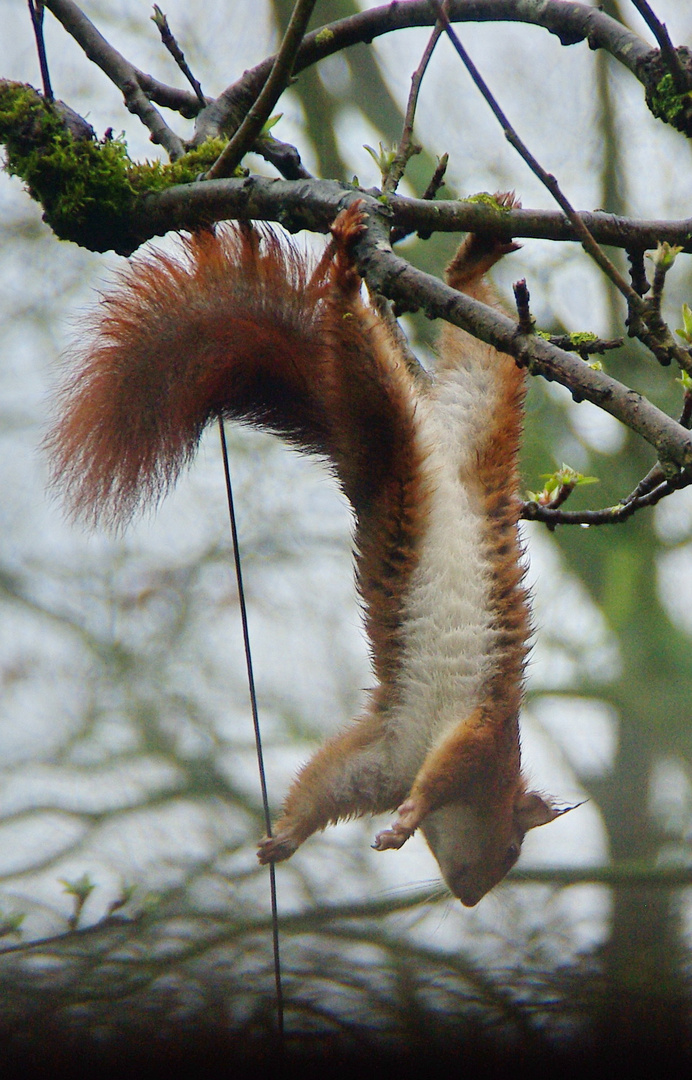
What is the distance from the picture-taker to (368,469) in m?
1.46

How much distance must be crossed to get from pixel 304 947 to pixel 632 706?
224 cm

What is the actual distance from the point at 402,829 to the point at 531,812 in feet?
1.63

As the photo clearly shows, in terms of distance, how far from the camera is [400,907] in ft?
6.52

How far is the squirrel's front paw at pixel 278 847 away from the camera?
55.5 inches

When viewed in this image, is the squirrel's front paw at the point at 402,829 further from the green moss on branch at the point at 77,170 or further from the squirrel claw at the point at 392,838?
the green moss on branch at the point at 77,170

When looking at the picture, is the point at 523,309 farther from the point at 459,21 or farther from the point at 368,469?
the point at 459,21

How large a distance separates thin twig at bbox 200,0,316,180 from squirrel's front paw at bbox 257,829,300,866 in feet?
3.30

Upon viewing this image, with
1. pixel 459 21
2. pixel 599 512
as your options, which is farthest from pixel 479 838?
pixel 459 21

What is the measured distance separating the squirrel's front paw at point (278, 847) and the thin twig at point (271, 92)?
39.6 inches

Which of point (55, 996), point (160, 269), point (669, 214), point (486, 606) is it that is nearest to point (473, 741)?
point (486, 606)

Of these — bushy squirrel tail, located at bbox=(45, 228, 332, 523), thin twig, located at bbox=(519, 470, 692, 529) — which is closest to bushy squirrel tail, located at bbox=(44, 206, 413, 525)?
bushy squirrel tail, located at bbox=(45, 228, 332, 523)

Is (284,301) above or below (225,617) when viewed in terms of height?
below

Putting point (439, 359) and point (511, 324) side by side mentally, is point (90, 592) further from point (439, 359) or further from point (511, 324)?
point (511, 324)

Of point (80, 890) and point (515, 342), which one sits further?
point (80, 890)
